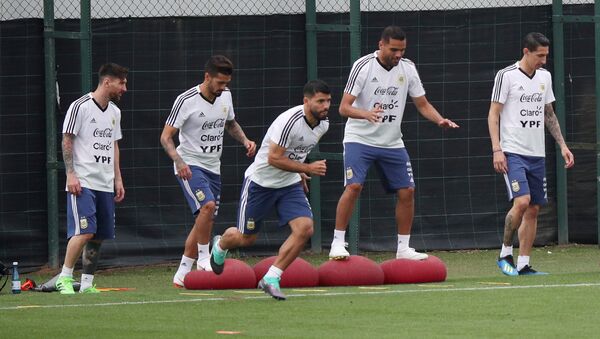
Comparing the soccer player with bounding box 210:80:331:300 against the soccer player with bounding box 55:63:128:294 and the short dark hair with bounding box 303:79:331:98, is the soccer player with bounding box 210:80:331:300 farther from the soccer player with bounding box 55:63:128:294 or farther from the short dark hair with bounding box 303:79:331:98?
the soccer player with bounding box 55:63:128:294

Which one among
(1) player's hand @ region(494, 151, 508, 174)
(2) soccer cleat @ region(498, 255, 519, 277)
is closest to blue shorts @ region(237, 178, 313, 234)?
(1) player's hand @ region(494, 151, 508, 174)

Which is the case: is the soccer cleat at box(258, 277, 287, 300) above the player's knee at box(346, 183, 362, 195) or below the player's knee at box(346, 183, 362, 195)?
below

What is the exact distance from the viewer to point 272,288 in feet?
36.9

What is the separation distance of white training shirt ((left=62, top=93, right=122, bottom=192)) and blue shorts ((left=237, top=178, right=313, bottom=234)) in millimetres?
1348

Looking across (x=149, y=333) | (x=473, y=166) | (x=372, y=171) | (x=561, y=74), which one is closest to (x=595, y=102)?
(x=561, y=74)

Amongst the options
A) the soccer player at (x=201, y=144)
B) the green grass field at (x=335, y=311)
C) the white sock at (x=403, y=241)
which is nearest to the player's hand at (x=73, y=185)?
the green grass field at (x=335, y=311)

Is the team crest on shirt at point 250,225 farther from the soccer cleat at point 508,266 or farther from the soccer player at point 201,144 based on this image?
the soccer cleat at point 508,266

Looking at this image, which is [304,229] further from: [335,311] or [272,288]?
[335,311]

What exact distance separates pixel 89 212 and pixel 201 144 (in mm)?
1493

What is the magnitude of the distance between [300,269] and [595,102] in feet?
20.4

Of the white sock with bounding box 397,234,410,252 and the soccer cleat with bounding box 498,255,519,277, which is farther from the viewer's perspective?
the soccer cleat with bounding box 498,255,519,277

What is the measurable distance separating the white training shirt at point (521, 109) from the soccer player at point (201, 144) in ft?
8.04

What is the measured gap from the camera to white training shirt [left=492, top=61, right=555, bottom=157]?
13.8 m

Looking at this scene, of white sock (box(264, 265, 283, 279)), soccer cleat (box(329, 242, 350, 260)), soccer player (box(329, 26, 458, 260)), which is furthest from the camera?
soccer player (box(329, 26, 458, 260))
